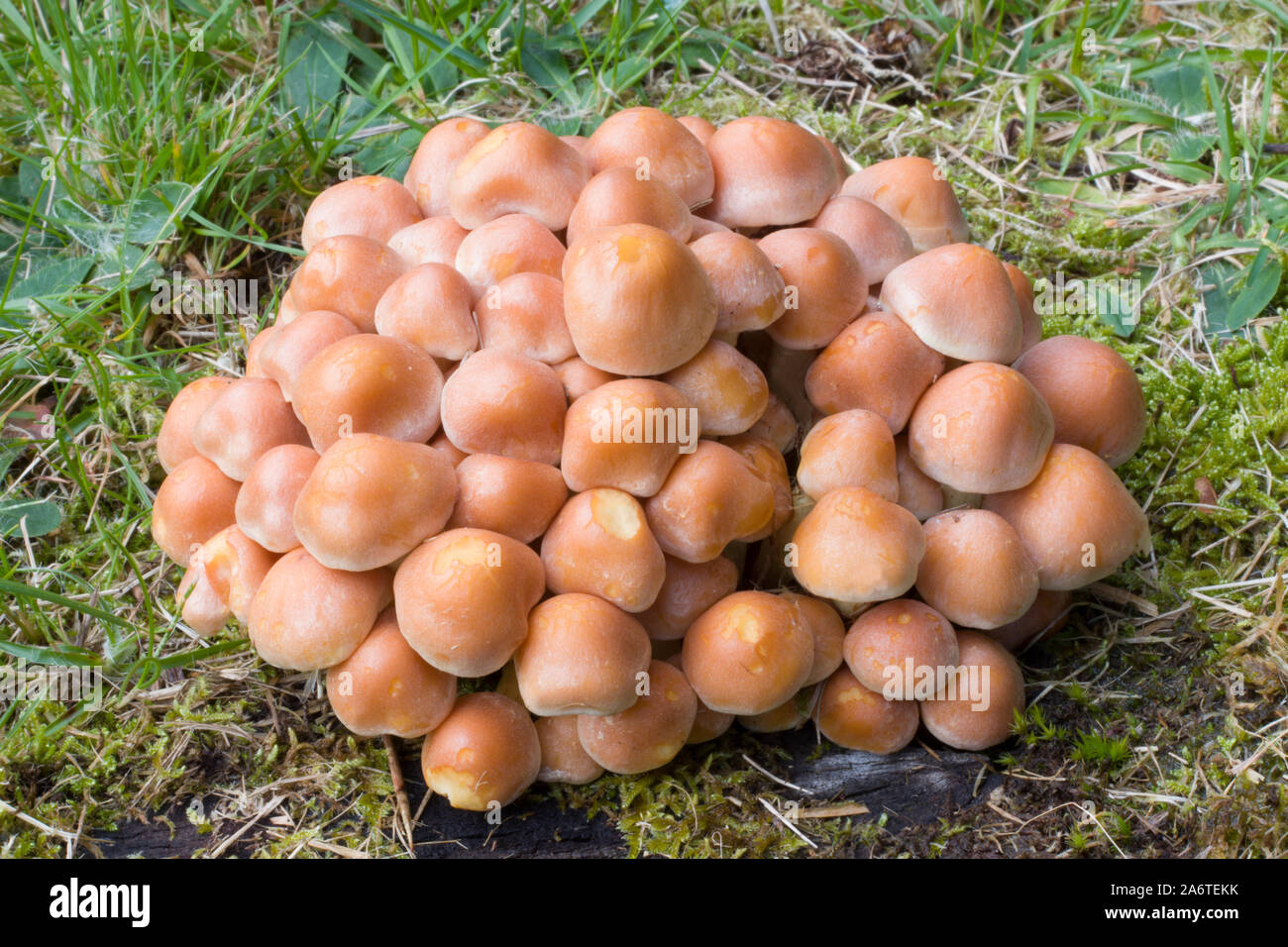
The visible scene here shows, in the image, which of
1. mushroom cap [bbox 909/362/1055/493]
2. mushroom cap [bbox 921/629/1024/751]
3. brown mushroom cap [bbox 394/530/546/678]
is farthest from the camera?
mushroom cap [bbox 921/629/1024/751]

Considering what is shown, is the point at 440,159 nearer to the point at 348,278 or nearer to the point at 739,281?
the point at 348,278

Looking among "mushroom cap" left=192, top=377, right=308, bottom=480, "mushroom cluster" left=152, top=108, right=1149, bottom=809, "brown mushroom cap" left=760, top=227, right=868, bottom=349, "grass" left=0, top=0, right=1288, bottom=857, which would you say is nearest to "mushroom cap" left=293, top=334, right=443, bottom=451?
"mushroom cluster" left=152, top=108, right=1149, bottom=809

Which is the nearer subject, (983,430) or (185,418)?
(983,430)

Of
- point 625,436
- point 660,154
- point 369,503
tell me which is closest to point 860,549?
point 625,436

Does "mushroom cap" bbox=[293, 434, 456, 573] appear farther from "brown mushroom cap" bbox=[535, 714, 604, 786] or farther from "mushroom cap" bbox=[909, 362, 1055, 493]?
"mushroom cap" bbox=[909, 362, 1055, 493]

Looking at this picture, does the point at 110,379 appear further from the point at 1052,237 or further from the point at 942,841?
the point at 1052,237

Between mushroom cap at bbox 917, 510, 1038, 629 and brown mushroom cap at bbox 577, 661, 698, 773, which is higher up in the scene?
mushroom cap at bbox 917, 510, 1038, 629

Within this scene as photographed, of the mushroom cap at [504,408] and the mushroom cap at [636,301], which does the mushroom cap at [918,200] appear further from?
the mushroom cap at [504,408]
